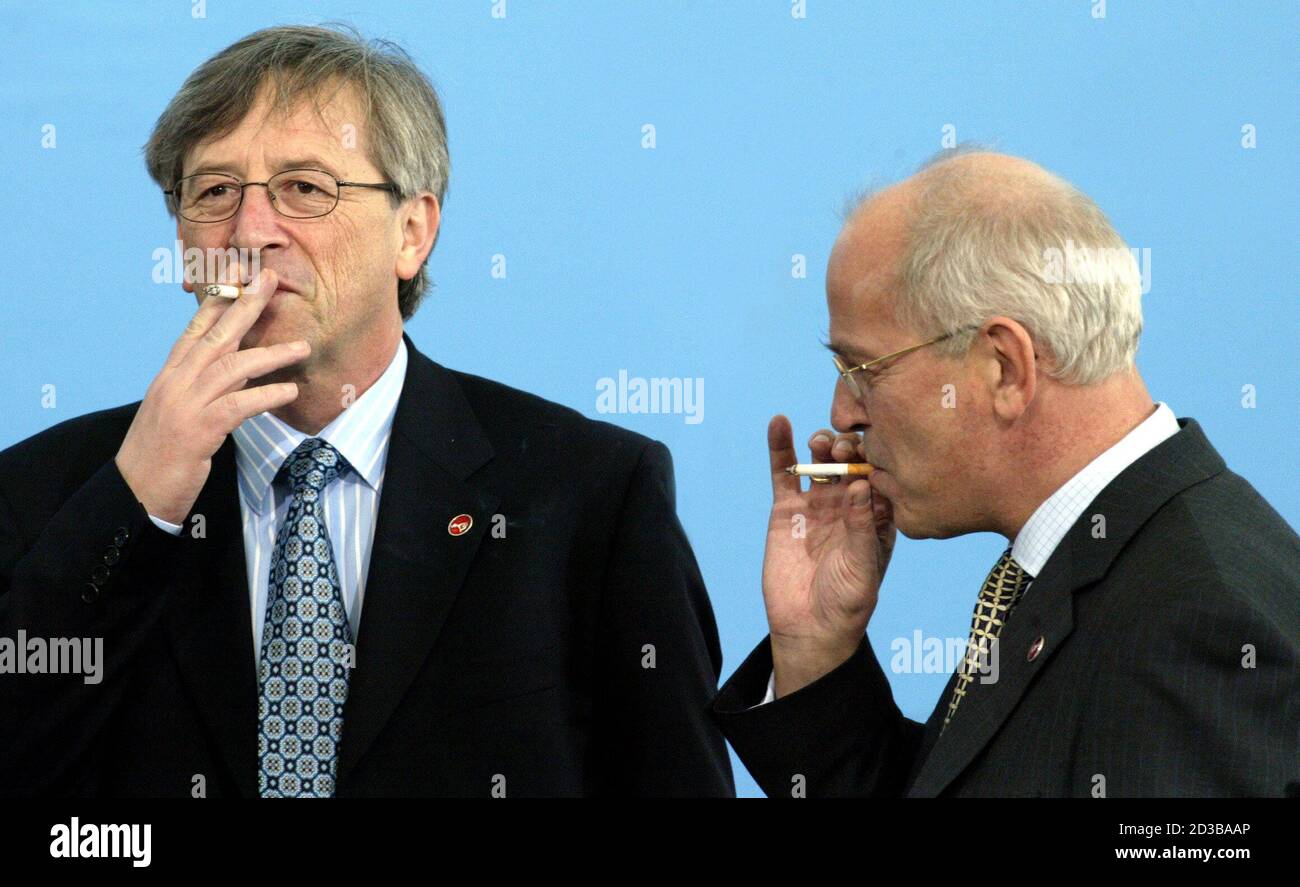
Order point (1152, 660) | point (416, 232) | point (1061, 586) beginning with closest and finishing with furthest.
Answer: point (1152, 660)
point (1061, 586)
point (416, 232)

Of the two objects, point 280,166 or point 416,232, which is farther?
point 416,232

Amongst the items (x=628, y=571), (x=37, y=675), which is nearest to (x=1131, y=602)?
(x=628, y=571)

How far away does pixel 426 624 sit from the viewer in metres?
2.80

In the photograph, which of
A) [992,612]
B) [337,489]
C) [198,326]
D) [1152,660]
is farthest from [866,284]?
[198,326]

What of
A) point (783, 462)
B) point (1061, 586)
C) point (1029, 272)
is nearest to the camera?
point (1061, 586)

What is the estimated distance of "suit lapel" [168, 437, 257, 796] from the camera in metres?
2.71

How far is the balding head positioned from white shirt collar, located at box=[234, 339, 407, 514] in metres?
0.87

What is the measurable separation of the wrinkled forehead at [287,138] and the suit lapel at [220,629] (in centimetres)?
56

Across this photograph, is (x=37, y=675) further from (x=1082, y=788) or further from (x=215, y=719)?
(x=1082, y=788)

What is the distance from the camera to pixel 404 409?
298 cm

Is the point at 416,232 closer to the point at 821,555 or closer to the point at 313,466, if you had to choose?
the point at 313,466

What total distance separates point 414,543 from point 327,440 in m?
0.24

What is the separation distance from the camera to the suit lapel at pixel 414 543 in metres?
2.73

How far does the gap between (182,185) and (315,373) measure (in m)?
0.41
